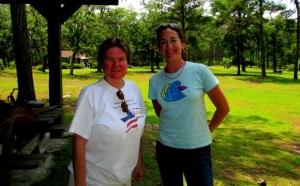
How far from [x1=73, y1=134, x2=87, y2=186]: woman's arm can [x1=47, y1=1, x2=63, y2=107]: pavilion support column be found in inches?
217

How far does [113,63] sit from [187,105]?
75 centimetres

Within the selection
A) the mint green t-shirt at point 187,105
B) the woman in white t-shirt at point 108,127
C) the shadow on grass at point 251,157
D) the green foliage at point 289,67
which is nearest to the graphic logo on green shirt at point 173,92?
the mint green t-shirt at point 187,105

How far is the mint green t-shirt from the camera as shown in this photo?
273 cm

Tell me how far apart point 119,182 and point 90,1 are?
513 cm

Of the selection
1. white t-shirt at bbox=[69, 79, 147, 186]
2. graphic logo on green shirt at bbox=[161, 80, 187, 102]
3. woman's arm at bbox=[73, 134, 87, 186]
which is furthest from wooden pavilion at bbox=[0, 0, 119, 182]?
woman's arm at bbox=[73, 134, 87, 186]

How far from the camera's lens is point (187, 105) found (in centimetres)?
273

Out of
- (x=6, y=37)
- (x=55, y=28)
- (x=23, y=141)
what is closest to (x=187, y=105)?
(x=23, y=141)

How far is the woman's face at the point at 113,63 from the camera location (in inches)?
95.1

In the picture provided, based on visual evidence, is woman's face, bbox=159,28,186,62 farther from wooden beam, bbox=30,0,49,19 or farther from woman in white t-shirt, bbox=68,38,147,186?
wooden beam, bbox=30,0,49,19

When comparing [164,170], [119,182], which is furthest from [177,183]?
[119,182]

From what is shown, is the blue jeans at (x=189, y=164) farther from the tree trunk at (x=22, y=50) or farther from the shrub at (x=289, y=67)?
the shrub at (x=289, y=67)

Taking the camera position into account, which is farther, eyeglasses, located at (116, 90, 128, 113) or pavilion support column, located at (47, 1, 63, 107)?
pavilion support column, located at (47, 1, 63, 107)

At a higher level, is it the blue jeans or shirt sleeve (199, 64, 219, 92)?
shirt sleeve (199, 64, 219, 92)

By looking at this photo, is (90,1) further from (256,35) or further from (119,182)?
(256,35)
